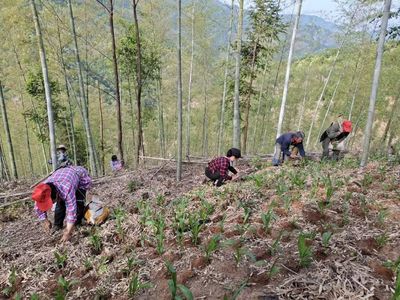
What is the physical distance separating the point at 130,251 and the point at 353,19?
46.1ft

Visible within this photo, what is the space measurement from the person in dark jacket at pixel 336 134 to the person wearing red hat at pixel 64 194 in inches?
213

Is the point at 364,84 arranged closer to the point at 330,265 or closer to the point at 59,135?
the point at 330,265

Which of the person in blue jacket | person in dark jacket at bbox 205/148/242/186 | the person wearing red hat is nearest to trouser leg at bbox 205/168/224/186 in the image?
person in dark jacket at bbox 205/148/242/186

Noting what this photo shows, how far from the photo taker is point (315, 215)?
325 centimetres

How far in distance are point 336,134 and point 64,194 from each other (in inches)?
232

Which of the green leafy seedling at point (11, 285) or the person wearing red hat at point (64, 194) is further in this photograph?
the person wearing red hat at point (64, 194)

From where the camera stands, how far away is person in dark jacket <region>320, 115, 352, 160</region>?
6707 millimetres

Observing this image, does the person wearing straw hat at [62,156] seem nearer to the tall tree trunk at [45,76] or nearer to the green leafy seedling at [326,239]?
the tall tree trunk at [45,76]

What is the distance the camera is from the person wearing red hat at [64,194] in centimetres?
314

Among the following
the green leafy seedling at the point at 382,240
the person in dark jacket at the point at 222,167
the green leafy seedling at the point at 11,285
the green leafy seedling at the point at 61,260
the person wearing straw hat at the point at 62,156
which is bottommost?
the person wearing straw hat at the point at 62,156

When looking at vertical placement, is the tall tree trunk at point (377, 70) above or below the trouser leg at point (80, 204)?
above

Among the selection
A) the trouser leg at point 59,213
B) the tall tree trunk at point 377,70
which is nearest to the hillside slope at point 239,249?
the trouser leg at point 59,213

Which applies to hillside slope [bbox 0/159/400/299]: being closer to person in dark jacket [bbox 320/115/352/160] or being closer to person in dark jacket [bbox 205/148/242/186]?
person in dark jacket [bbox 205/148/242/186]

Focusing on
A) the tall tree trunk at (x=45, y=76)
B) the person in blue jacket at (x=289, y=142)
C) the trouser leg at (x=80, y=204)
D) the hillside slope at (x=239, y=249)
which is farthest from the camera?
the tall tree trunk at (x=45, y=76)
